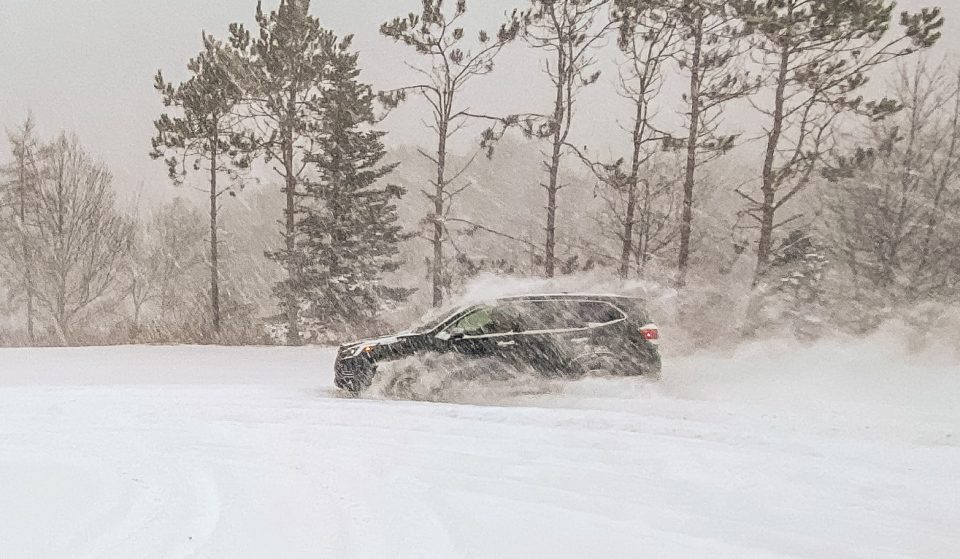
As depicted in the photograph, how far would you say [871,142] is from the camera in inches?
579

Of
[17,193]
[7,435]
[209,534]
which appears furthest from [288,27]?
[209,534]

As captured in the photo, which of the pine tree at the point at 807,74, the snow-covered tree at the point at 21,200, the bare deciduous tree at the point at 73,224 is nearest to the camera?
the pine tree at the point at 807,74

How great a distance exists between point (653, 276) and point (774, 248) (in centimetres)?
293

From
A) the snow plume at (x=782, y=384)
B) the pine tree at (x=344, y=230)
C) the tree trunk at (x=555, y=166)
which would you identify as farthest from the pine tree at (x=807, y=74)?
the pine tree at (x=344, y=230)

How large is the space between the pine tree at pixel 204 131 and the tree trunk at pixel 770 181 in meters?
14.2

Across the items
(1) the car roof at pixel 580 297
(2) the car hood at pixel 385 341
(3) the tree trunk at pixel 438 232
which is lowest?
(2) the car hood at pixel 385 341

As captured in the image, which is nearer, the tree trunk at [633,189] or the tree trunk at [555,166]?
the tree trunk at [555,166]

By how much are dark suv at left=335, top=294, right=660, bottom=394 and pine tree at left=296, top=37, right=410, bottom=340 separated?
13.1m

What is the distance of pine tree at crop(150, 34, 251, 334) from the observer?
19.9 meters

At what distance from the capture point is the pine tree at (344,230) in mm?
21031

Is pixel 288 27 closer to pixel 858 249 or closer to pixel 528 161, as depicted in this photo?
pixel 528 161

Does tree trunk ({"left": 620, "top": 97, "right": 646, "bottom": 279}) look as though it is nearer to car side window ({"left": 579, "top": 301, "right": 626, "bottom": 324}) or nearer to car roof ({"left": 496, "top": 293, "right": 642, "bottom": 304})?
car roof ({"left": 496, "top": 293, "right": 642, "bottom": 304})

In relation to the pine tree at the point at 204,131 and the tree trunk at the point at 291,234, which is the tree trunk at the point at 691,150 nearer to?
the tree trunk at the point at 291,234

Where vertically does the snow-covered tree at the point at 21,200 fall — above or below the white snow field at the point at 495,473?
above
